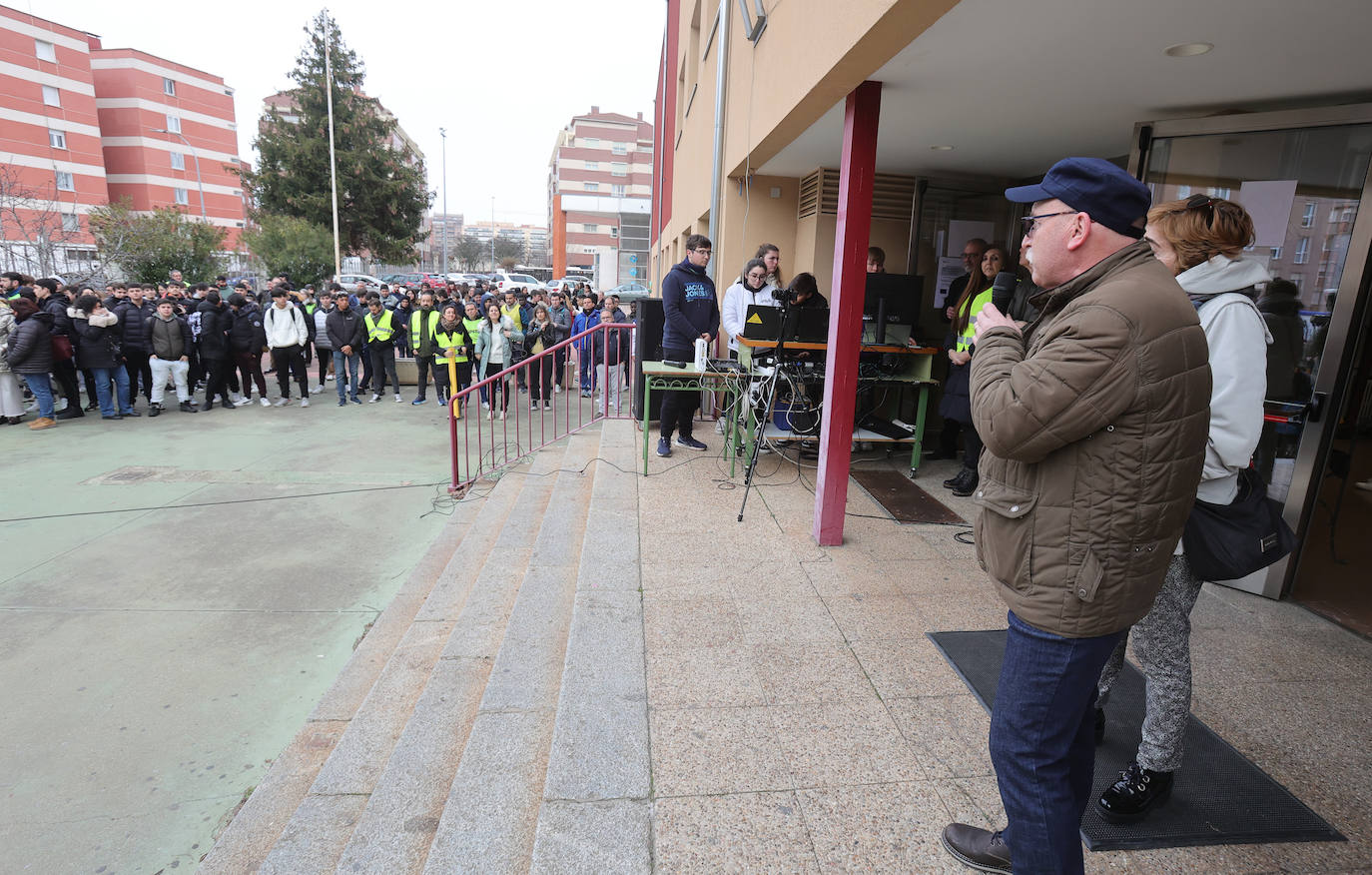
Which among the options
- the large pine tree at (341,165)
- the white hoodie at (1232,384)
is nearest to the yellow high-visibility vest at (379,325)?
the white hoodie at (1232,384)

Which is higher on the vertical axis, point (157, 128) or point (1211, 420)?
point (157, 128)

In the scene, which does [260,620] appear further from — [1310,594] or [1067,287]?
[1310,594]

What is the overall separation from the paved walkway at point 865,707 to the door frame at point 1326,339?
38 centimetres

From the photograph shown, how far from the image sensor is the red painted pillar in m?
3.62

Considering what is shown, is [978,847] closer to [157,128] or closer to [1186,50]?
[1186,50]

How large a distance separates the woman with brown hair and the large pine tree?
35063 millimetres

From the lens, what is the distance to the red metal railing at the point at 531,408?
6859mm

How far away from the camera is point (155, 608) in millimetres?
4438

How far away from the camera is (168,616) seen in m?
4.34

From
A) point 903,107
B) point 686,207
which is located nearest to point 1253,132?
point 903,107

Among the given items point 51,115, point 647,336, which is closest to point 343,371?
point 647,336

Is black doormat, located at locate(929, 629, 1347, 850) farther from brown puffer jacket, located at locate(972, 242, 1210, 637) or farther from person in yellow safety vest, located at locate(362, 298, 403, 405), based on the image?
person in yellow safety vest, located at locate(362, 298, 403, 405)

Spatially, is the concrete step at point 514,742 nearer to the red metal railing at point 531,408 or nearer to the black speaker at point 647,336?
the red metal railing at point 531,408

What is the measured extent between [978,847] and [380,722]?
258 cm
